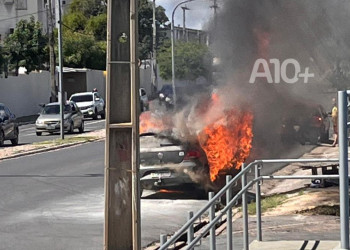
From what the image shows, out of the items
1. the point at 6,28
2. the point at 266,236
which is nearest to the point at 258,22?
the point at 266,236

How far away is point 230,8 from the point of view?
658 inches

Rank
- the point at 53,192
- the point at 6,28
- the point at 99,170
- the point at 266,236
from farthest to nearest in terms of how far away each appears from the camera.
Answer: the point at 6,28 → the point at 99,170 → the point at 53,192 → the point at 266,236

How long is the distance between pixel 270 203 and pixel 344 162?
736 cm

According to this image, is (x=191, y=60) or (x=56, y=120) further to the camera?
(x=56, y=120)

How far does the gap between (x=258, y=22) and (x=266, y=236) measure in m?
6.32

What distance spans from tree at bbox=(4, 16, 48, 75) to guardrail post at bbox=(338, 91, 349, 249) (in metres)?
56.5

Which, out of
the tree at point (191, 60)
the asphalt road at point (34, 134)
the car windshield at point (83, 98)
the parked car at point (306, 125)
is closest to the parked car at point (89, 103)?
the car windshield at point (83, 98)

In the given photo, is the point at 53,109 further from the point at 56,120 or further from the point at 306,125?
the point at 306,125

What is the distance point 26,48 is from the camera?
62.8 m

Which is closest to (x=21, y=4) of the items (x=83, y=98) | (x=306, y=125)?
(x=83, y=98)

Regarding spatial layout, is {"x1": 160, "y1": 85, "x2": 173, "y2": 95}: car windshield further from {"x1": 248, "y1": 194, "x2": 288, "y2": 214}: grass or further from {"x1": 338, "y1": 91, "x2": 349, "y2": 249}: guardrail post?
{"x1": 338, "y1": 91, "x2": 349, "y2": 249}: guardrail post

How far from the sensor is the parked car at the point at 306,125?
1730cm

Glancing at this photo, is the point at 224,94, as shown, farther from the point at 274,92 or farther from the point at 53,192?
the point at 53,192

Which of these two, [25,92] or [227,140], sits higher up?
[25,92]
